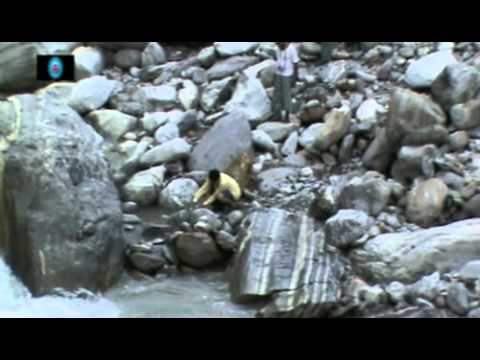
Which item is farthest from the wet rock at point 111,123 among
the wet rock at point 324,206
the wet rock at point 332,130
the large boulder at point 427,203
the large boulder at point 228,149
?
the large boulder at point 427,203

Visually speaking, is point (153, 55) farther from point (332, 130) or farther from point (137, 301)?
point (137, 301)

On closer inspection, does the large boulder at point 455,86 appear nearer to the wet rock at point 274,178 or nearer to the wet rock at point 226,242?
the wet rock at point 274,178

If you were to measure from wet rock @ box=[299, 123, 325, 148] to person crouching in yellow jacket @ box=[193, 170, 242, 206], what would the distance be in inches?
21.1

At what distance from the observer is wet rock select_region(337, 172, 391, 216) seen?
4.21 m

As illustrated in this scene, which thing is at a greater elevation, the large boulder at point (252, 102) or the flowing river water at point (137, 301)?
the large boulder at point (252, 102)

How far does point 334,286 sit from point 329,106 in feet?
4.61

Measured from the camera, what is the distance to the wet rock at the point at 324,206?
4.21 metres

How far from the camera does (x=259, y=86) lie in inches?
199

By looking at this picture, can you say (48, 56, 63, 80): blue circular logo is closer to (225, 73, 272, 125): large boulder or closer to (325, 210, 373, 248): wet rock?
(225, 73, 272, 125): large boulder

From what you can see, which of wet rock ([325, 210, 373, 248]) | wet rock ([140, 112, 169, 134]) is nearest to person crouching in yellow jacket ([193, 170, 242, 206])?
wet rock ([325, 210, 373, 248])

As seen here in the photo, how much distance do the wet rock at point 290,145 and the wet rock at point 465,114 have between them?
33.5 inches

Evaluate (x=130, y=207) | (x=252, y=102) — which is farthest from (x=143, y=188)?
(x=252, y=102)
